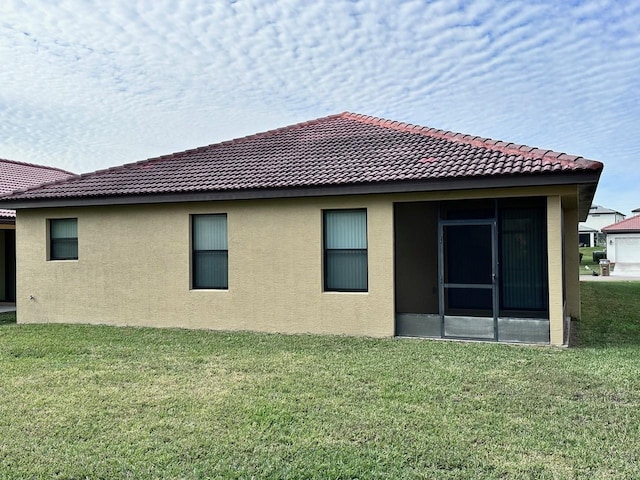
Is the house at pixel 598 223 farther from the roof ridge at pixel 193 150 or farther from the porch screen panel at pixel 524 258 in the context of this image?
the porch screen panel at pixel 524 258

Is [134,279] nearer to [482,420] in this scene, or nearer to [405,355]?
[405,355]

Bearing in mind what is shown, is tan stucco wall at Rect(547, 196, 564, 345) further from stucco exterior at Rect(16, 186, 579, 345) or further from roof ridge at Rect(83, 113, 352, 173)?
roof ridge at Rect(83, 113, 352, 173)

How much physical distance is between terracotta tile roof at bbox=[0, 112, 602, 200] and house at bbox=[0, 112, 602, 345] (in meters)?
0.05

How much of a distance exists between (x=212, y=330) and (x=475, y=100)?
1147 cm

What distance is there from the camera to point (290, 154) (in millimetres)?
12570

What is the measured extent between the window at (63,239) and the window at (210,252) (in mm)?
3229

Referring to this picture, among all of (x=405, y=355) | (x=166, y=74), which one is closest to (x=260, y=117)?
(x=166, y=74)

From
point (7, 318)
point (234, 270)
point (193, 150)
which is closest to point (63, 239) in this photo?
point (7, 318)

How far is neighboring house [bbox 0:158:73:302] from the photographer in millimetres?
17083

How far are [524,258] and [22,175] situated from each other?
754 inches

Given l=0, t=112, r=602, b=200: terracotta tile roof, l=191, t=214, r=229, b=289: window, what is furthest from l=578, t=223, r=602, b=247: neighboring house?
l=191, t=214, r=229, b=289: window

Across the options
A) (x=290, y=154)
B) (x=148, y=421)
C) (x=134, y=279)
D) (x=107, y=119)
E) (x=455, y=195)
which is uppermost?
(x=107, y=119)

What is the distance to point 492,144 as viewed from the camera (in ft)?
35.5

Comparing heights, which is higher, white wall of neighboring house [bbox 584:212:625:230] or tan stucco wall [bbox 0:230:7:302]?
white wall of neighboring house [bbox 584:212:625:230]
